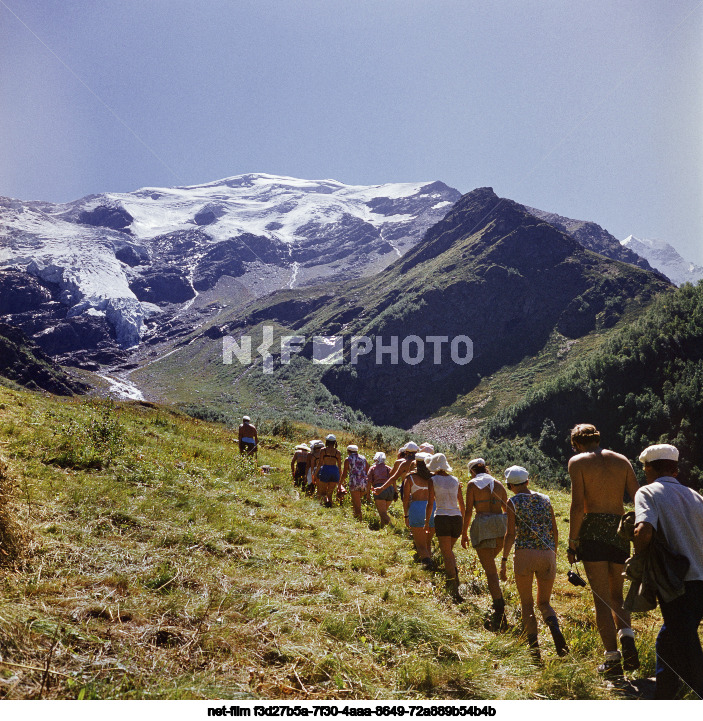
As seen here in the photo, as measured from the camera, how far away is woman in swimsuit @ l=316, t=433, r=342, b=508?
9.88 m

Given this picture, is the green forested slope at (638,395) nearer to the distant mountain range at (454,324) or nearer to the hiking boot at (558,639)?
the distant mountain range at (454,324)

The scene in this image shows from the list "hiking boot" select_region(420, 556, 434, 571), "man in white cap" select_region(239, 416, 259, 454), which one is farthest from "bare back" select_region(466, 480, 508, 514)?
"man in white cap" select_region(239, 416, 259, 454)

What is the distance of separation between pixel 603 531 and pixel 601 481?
0.51 m

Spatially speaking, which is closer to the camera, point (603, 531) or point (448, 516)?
point (603, 531)

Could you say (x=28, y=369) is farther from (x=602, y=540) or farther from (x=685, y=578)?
(x=685, y=578)

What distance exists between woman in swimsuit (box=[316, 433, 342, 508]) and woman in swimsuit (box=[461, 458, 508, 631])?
190 inches

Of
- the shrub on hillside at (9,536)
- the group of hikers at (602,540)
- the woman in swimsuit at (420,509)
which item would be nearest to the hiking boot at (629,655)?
the group of hikers at (602,540)

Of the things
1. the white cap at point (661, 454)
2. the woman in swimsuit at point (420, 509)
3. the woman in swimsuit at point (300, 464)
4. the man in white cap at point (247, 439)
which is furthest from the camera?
the man in white cap at point (247, 439)

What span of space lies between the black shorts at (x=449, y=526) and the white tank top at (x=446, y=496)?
7cm

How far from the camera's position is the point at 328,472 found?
32.6ft

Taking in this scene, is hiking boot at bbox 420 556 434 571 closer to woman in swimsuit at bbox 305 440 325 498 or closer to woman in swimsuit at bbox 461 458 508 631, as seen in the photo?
woman in swimsuit at bbox 461 458 508 631

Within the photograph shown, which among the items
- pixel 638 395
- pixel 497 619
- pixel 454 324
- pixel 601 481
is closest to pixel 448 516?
pixel 497 619

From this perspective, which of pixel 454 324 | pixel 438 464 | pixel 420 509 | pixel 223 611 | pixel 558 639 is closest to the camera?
pixel 223 611

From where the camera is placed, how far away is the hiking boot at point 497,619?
4848mm
